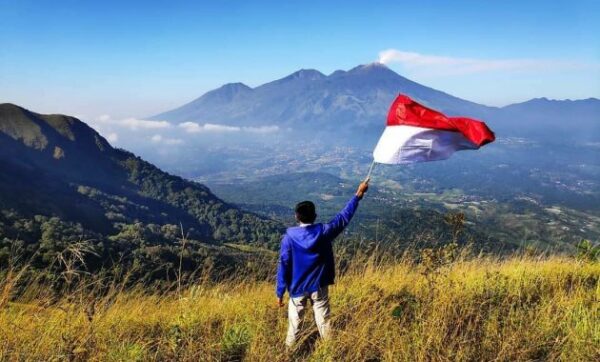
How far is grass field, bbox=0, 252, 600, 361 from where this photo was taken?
386cm

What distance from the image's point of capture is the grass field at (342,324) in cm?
386

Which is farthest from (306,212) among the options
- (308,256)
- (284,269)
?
(284,269)

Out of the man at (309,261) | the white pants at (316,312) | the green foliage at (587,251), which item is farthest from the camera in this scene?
the green foliage at (587,251)

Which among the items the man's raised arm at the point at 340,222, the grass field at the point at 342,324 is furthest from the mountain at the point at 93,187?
the man's raised arm at the point at 340,222

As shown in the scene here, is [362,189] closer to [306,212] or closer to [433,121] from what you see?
[306,212]

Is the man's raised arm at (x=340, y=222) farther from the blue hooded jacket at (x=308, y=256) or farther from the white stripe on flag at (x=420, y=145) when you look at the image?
the white stripe on flag at (x=420, y=145)

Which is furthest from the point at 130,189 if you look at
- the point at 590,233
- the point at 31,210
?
the point at 590,233

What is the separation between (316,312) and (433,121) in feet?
8.44

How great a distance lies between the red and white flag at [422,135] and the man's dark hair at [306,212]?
3.44ft

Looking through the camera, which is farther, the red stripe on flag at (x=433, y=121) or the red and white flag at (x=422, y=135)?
the red and white flag at (x=422, y=135)

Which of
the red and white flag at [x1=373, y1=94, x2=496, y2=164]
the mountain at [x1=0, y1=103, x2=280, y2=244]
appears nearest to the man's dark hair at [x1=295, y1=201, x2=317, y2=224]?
the red and white flag at [x1=373, y1=94, x2=496, y2=164]

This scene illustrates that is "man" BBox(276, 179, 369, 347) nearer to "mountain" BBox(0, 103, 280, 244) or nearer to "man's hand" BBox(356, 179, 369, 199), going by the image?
"man's hand" BBox(356, 179, 369, 199)

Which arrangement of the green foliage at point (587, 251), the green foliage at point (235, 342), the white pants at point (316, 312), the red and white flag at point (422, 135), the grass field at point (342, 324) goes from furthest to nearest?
the green foliage at point (587, 251) → the red and white flag at point (422, 135) → the white pants at point (316, 312) → the green foliage at point (235, 342) → the grass field at point (342, 324)

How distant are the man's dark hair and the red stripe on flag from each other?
59.9 inches
